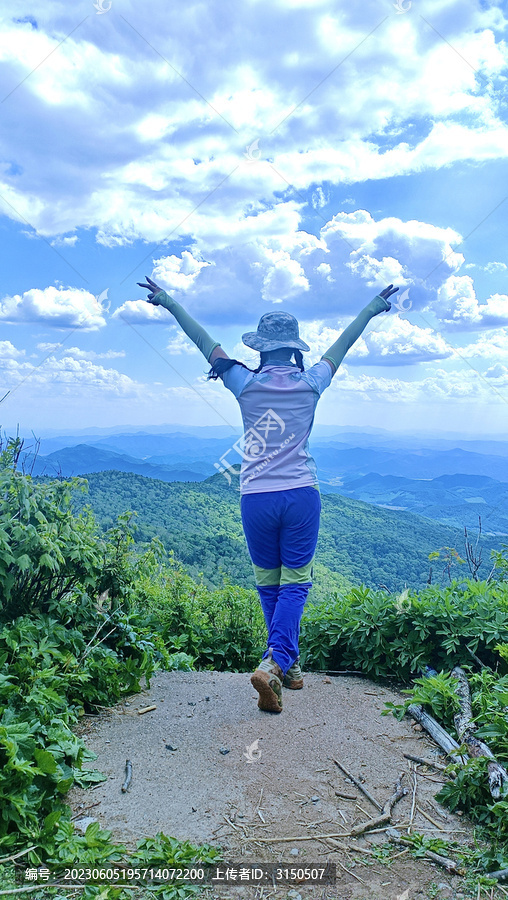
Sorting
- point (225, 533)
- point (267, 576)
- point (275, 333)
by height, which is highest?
point (275, 333)

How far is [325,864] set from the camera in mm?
2484

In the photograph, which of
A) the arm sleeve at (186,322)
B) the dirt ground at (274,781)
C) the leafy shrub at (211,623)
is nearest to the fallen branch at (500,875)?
the dirt ground at (274,781)

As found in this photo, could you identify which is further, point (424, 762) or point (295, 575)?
point (295, 575)

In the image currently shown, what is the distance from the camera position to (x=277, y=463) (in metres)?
3.88

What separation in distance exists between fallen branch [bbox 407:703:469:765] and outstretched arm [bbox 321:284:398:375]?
7.24 ft

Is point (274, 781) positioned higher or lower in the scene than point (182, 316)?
lower

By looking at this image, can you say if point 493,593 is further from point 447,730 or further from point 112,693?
point 112,693

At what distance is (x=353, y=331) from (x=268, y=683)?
2359mm

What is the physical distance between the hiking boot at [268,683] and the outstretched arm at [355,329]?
1.93 m

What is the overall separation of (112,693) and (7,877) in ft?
5.59

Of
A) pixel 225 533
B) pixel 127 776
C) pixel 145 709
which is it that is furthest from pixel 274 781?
pixel 225 533

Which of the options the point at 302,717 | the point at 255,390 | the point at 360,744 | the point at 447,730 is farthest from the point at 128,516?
the point at 447,730

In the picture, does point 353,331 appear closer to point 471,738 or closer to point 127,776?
point 471,738

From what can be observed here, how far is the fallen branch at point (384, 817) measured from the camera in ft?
8.87
